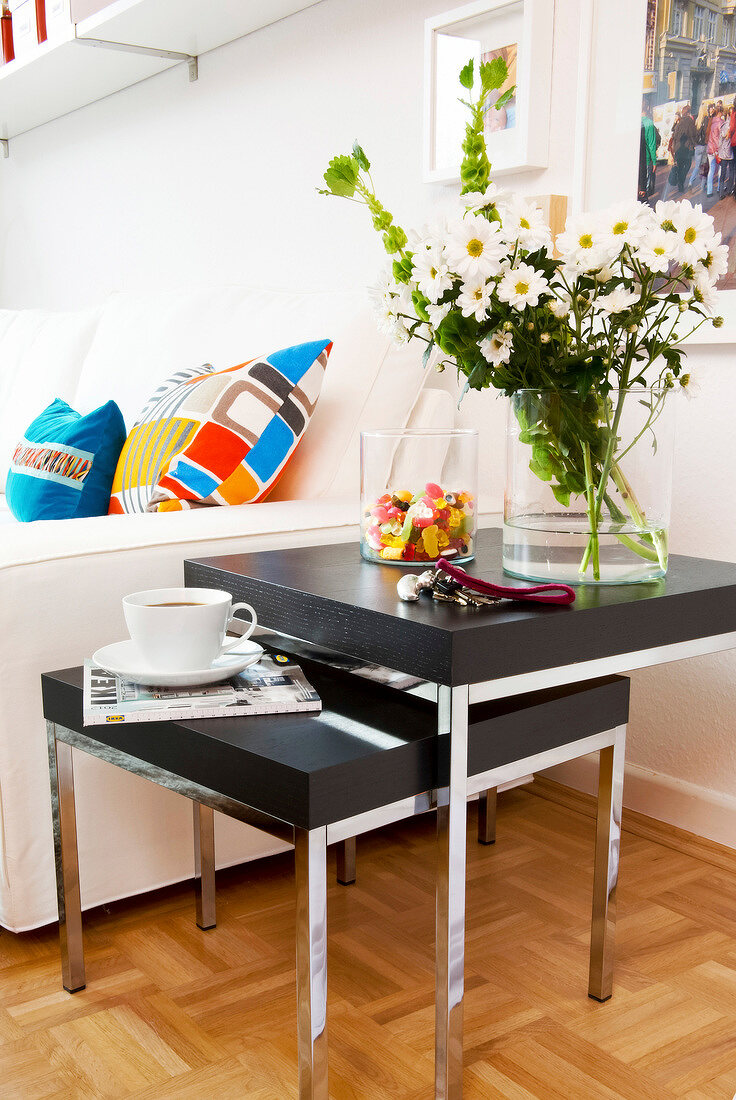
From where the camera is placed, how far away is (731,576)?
119 cm

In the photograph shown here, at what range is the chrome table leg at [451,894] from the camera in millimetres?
946

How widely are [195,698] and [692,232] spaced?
2.16ft

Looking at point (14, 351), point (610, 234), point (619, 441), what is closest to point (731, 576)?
point (619, 441)

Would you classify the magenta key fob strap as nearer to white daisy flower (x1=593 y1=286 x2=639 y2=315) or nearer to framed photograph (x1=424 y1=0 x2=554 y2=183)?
white daisy flower (x1=593 y1=286 x2=639 y2=315)

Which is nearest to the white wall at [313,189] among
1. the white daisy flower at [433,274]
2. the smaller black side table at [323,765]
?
the white daisy flower at [433,274]

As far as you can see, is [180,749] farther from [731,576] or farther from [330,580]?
[731,576]

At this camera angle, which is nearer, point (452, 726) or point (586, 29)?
point (452, 726)

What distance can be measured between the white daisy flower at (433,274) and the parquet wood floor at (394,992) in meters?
0.80

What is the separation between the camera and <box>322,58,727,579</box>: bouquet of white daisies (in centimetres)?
100

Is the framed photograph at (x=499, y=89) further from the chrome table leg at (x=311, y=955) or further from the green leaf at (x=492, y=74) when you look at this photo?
the chrome table leg at (x=311, y=955)

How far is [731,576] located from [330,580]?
1.50 feet

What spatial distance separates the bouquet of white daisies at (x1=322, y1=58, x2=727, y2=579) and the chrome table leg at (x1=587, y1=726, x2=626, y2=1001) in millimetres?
223

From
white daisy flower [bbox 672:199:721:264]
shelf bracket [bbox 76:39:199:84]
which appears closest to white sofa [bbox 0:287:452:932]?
white daisy flower [bbox 672:199:721:264]

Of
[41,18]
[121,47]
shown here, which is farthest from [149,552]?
[41,18]
